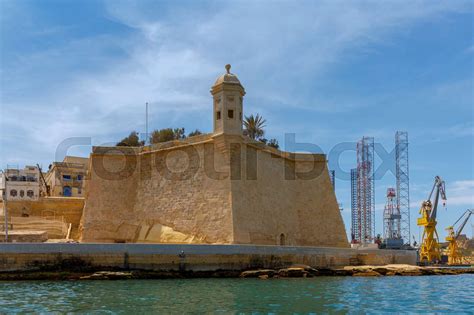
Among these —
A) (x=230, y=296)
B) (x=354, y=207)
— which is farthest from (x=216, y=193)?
(x=354, y=207)

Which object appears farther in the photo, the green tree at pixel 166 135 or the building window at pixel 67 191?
the building window at pixel 67 191

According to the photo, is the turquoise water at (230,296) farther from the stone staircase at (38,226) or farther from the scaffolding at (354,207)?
the scaffolding at (354,207)

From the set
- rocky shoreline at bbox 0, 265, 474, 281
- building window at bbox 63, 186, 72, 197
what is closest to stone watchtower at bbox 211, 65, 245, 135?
rocky shoreline at bbox 0, 265, 474, 281

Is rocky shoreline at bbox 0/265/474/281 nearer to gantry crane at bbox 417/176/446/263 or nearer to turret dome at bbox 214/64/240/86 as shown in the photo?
turret dome at bbox 214/64/240/86

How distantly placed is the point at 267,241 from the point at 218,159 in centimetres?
502

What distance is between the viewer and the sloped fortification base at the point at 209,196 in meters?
27.4

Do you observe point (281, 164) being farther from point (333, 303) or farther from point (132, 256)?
point (333, 303)

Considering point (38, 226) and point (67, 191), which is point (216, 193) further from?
point (67, 191)

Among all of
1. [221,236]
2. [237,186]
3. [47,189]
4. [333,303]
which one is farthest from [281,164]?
[47,189]

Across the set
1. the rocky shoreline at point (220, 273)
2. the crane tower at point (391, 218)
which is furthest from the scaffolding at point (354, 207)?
the rocky shoreline at point (220, 273)

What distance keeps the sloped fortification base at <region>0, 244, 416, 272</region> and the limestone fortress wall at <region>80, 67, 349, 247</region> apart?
2.73 metres

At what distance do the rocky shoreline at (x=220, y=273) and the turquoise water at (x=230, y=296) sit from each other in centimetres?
88

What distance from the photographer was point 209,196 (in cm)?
2762

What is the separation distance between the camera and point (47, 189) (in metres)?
51.3
